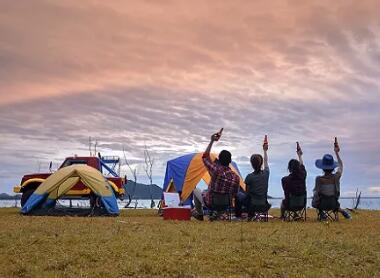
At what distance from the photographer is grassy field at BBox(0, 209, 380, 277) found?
649cm

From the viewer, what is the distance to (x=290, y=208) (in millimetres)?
13812

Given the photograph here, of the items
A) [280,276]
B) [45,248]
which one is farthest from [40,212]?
[280,276]

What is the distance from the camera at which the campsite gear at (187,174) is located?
60.6 ft

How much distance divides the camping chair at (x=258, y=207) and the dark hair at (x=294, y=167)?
102cm

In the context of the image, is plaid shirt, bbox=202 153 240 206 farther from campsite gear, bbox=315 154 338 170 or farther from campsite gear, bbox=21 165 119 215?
campsite gear, bbox=21 165 119 215

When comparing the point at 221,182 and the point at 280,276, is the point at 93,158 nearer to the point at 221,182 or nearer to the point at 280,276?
the point at 221,182

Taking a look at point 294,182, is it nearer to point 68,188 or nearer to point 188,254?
point 188,254

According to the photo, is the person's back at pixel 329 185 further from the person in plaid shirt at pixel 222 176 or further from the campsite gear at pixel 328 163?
the person in plaid shirt at pixel 222 176

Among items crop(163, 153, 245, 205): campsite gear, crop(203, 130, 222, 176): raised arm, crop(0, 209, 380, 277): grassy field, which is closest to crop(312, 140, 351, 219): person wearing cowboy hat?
crop(203, 130, 222, 176): raised arm

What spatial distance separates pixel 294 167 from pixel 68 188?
792 cm

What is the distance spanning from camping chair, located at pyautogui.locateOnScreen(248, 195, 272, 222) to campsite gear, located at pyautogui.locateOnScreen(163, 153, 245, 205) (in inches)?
189

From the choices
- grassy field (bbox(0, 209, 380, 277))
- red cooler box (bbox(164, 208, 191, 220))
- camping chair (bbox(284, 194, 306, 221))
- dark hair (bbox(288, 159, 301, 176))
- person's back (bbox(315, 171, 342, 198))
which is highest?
dark hair (bbox(288, 159, 301, 176))

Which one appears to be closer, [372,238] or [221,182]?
[372,238]

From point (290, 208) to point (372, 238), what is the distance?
4.71m
